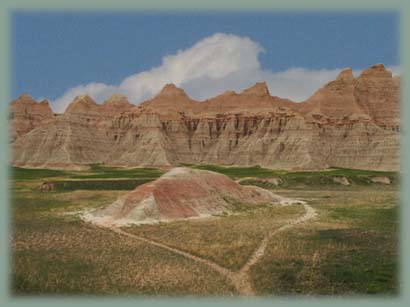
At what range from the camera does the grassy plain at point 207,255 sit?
17000 mm

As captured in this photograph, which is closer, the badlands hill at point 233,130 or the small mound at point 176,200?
the small mound at point 176,200

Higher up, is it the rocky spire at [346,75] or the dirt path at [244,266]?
the rocky spire at [346,75]

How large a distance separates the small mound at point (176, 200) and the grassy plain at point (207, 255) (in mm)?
2364

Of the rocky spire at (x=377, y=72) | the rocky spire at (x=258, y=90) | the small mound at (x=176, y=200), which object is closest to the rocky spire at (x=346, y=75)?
the rocky spire at (x=377, y=72)

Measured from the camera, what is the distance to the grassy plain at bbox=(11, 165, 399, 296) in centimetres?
1700

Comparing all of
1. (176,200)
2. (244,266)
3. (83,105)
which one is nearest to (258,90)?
(83,105)

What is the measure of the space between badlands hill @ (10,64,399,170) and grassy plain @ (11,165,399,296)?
303ft

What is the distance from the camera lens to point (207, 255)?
22.4m

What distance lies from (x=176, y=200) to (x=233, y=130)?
113 m

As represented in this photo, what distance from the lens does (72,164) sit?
127m

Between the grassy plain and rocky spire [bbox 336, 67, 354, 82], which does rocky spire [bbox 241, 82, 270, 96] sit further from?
the grassy plain

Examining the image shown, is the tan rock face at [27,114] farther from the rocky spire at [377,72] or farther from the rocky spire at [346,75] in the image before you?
the rocky spire at [377,72]

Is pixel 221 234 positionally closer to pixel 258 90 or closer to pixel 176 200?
pixel 176 200

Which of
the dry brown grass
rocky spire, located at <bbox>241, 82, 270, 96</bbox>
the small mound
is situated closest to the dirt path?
the dry brown grass
